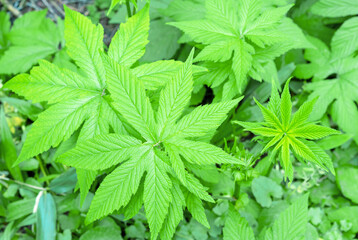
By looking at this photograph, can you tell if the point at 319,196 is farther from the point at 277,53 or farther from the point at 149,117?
the point at 149,117

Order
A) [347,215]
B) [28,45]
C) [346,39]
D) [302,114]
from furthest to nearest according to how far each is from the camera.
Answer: [28,45] → [346,39] → [347,215] → [302,114]

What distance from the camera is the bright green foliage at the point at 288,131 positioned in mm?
1453

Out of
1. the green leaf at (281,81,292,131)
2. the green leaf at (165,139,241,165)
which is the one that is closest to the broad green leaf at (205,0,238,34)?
the green leaf at (281,81,292,131)

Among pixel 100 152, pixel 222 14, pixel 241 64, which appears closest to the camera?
pixel 100 152

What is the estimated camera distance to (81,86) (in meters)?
1.58

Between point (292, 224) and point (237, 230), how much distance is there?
0.34 m

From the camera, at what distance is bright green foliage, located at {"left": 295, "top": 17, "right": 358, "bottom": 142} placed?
243 centimetres

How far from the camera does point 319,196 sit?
2.53 metres

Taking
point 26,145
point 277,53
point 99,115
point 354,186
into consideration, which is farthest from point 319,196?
point 26,145

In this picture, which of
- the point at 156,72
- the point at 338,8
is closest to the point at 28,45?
the point at 156,72

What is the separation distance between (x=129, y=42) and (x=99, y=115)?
44 centimetres

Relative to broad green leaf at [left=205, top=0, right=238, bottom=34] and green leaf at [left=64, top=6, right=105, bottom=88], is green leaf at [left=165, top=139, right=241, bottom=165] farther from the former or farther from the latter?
broad green leaf at [left=205, top=0, right=238, bottom=34]

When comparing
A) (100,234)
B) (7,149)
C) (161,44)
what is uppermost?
(161,44)

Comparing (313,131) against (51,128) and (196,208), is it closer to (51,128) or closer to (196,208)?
(196,208)
